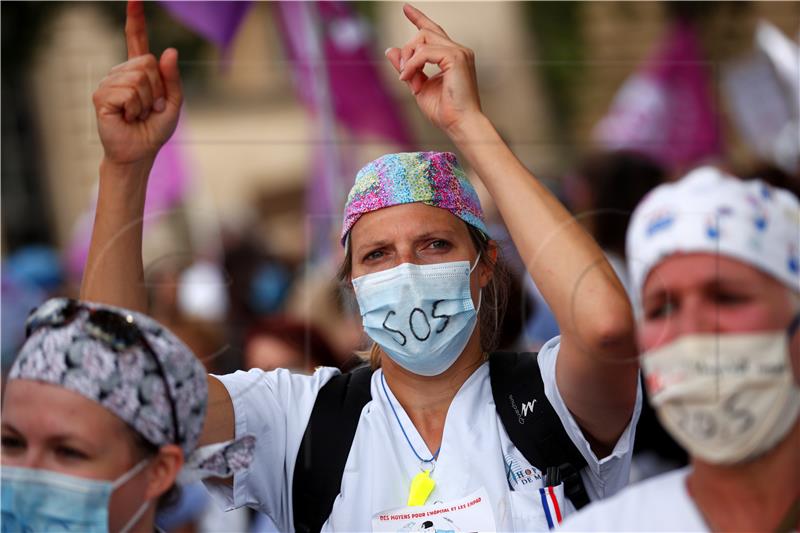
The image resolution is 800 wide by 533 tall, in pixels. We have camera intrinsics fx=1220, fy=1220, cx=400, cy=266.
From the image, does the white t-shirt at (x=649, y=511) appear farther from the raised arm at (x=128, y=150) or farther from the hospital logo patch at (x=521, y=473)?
the raised arm at (x=128, y=150)

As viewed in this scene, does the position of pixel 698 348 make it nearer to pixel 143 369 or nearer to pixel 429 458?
pixel 429 458

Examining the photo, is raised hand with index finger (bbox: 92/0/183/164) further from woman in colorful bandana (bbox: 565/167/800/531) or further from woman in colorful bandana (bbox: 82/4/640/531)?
woman in colorful bandana (bbox: 565/167/800/531)

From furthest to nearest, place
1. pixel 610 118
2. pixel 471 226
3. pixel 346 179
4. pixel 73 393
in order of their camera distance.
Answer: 1. pixel 610 118
2. pixel 346 179
3. pixel 471 226
4. pixel 73 393

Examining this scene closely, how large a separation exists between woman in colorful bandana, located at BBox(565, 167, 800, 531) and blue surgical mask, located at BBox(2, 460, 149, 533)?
1.04m

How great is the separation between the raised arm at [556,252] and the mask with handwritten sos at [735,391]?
38cm

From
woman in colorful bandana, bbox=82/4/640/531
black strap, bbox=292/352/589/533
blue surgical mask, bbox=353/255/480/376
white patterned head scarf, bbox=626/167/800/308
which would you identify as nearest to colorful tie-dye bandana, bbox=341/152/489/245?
woman in colorful bandana, bbox=82/4/640/531

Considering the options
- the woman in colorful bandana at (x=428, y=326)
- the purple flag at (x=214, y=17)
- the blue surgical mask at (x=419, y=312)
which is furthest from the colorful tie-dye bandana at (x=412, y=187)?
the purple flag at (x=214, y=17)

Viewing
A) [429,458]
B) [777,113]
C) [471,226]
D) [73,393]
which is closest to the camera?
[73,393]

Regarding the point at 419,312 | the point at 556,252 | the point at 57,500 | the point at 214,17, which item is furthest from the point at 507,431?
the point at 214,17

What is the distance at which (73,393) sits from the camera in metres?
2.68

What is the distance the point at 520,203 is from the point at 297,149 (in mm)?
1232

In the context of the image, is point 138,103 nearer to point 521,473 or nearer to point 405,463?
point 405,463

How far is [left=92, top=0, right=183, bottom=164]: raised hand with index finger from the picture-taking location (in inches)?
124

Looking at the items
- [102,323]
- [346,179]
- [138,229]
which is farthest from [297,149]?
[102,323]
